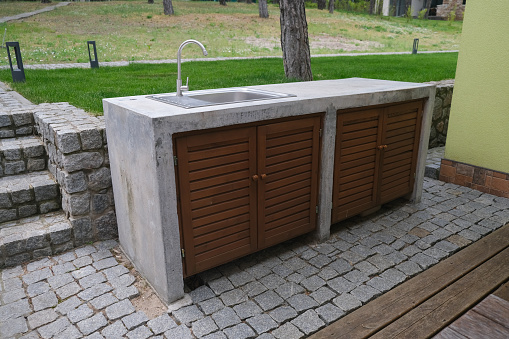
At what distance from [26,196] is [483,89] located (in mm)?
5222

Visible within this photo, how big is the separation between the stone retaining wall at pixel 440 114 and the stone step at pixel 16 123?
585 centimetres

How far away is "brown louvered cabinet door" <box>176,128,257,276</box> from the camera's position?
9.64 ft

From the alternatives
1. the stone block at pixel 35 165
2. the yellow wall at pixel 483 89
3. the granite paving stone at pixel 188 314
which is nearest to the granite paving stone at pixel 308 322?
the granite paving stone at pixel 188 314

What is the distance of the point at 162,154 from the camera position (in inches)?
108

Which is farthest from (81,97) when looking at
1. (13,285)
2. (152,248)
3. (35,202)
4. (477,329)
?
(477,329)

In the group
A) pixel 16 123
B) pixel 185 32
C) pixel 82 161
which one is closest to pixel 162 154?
pixel 82 161

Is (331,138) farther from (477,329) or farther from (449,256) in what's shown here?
(477,329)

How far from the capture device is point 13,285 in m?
3.31

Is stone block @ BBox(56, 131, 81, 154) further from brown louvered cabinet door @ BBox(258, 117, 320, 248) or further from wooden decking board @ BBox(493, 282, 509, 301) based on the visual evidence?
wooden decking board @ BBox(493, 282, 509, 301)

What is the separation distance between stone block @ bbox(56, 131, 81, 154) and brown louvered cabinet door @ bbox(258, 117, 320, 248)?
67.5 inches

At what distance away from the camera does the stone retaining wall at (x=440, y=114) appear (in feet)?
22.1

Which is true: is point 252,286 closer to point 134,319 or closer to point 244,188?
point 244,188

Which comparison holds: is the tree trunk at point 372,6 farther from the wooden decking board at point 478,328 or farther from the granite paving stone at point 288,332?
the wooden decking board at point 478,328

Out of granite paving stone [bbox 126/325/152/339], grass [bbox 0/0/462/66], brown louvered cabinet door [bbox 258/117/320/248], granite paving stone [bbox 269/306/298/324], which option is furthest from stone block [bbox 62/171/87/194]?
grass [bbox 0/0/462/66]
